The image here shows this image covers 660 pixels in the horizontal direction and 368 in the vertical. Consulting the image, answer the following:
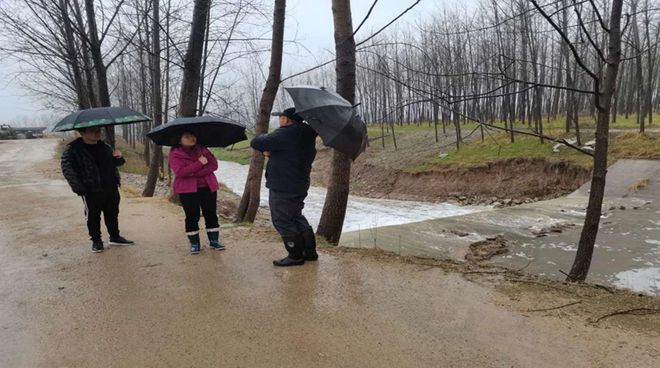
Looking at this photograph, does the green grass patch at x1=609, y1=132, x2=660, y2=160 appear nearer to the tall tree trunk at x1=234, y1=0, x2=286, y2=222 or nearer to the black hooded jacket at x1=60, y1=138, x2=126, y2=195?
the tall tree trunk at x1=234, y1=0, x2=286, y2=222

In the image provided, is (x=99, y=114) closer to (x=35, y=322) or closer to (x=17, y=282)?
(x=17, y=282)

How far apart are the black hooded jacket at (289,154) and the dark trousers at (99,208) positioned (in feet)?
8.26

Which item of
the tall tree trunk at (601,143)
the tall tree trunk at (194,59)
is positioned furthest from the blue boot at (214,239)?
the tall tree trunk at (194,59)

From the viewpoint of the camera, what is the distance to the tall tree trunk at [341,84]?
6520mm

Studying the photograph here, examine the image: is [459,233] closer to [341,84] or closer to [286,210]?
[341,84]

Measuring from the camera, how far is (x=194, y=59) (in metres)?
9.85

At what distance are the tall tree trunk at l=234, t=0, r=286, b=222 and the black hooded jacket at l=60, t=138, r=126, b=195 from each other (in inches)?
131

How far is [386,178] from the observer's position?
1025 inches

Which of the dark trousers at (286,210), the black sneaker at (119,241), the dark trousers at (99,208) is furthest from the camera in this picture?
the black sneaker at (119,241)

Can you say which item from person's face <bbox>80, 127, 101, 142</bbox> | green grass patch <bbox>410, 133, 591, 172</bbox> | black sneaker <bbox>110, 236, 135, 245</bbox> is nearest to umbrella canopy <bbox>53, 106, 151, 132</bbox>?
person's face <bbox>80, 127, 101, 142</bbox>

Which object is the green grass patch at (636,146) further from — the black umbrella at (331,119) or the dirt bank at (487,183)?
the black umbrella at (331,119)

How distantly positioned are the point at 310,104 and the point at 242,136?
64.5 inches

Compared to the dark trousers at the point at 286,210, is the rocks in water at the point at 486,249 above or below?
below

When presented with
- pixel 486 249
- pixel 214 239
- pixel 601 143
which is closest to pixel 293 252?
pixel 214 239
